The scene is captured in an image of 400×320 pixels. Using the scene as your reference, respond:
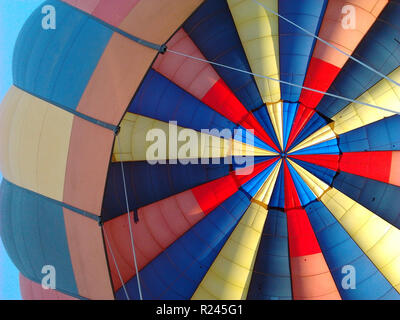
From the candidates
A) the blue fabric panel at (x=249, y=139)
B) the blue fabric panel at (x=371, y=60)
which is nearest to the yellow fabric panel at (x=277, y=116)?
the blue fabric panel at (x=249, y=139)

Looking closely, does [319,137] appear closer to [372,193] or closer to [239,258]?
[372,193]

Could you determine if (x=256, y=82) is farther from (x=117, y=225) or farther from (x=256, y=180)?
(x=117, y=225)

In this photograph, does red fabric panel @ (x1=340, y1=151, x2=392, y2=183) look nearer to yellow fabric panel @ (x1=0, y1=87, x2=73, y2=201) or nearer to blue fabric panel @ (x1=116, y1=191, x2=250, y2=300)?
blue fabric panel @ (x1=116, y1=191, x2=250, y2=300)

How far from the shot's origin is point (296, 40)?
19.6 feet

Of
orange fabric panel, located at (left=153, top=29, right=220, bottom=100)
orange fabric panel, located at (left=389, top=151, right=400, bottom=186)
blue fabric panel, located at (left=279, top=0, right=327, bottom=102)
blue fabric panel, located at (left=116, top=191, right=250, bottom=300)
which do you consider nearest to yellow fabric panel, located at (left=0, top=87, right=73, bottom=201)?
orange fabric panel, located at (left=153, top=29, right=220, bottom=100)

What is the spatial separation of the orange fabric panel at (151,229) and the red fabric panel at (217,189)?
0.09m

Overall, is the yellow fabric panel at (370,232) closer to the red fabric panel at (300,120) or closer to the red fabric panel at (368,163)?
the red fabric panel at (368,163)

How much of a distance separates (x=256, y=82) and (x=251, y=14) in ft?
3.09

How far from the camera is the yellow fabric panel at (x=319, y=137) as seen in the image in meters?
6.15

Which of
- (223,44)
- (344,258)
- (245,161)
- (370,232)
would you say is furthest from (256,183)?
(223,44)

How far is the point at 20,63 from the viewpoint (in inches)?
232

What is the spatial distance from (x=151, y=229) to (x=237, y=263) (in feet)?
4.42
